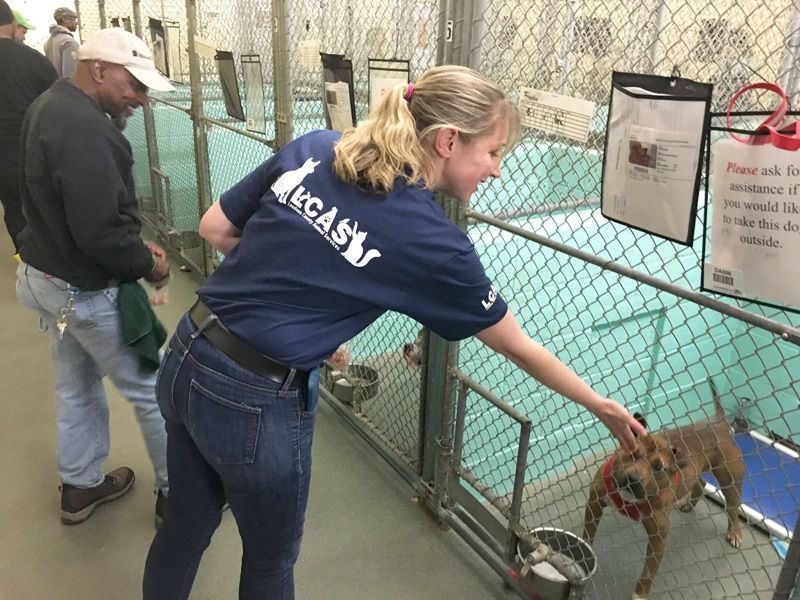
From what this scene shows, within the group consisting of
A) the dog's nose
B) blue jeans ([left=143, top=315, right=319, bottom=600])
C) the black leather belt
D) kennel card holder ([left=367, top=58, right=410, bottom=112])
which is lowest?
the dog's nose

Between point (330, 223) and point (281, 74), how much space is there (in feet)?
6.43

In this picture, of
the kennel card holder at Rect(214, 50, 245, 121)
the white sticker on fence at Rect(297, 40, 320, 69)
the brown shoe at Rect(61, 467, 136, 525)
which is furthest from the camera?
the kennel card holder at Rect(214, 50, 245, 121)

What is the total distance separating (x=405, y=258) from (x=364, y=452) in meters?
1.86

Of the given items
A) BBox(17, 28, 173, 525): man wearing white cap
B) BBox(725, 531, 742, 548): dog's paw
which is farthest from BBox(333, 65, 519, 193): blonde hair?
BBox(725, 531, 742, 548): dog's paw

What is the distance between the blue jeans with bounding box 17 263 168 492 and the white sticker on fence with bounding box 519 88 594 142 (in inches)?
54.5

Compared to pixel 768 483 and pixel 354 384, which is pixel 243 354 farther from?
pixel 768 483

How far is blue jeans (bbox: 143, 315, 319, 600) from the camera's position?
4.44 ft

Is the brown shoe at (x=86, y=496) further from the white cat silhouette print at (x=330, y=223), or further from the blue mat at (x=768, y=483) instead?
the blue mat at (x=768, y=483)

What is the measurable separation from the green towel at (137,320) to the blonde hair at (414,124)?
1066 millimetres

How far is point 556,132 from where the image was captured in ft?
5.45

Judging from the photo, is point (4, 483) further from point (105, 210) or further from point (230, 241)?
point (230, 241)

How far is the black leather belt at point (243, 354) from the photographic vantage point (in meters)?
1.33

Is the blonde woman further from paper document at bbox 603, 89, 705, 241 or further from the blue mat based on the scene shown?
the blue mat

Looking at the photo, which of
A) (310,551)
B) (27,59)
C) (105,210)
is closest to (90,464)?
(310,551)
